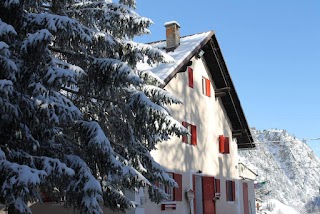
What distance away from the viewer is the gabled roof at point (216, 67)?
51.9ft

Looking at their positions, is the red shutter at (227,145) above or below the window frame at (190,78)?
below

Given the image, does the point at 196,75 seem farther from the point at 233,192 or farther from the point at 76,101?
the point at 76,101

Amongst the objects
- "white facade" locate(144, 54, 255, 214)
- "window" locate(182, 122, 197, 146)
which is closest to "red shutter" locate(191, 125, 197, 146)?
"window" locate(182, 122, 197, 146)

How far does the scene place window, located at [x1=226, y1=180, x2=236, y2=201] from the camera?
20.1m

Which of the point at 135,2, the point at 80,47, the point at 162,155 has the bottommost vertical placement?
the point at 162,155

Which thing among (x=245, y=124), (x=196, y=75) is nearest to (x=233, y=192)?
(x=245, y=124)

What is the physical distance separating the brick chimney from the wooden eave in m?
1.06

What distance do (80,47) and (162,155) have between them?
6.64m

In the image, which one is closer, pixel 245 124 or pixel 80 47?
pixel 80 47

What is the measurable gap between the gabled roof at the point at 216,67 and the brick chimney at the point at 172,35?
10.4 inches

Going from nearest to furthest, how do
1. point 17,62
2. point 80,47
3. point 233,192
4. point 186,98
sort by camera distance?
point 17,62 → point 80,47 → point 186,98 → point 233,192

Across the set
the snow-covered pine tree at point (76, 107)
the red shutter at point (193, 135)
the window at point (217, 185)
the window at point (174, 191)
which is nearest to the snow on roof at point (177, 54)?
the red shutter at point (193, 135)

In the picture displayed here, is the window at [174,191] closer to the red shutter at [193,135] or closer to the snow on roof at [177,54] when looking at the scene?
the red shutter at [193,135]

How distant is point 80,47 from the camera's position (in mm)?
8086
